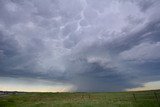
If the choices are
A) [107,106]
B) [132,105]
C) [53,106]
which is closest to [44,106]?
[53,106]

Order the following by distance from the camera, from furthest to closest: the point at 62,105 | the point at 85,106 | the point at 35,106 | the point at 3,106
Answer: the point at 3,106 < the point at 35,106 < the point at 62,105 < the point at 85,106

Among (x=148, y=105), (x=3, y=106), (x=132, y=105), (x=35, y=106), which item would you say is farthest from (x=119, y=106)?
(x=3, y=106)

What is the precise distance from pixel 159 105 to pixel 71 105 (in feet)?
44.7

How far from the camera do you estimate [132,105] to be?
3284cm

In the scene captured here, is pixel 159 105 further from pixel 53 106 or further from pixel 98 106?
pixel 53 106

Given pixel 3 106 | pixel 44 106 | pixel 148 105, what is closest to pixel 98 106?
pixel 148 105

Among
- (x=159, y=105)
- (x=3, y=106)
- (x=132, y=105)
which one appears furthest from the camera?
(x=3, y=106)

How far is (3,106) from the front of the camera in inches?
1953

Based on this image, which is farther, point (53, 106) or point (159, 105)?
point (53, 106)

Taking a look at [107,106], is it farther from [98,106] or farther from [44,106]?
[44,106]

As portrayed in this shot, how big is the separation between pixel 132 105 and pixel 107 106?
376 cm

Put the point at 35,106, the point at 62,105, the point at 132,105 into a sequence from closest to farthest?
the point at 132,105 → the point at 62,105 → the point at 35,106

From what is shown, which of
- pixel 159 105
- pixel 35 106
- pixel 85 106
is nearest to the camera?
pixel 159 105

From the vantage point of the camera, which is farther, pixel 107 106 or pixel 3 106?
pixel 3 106
